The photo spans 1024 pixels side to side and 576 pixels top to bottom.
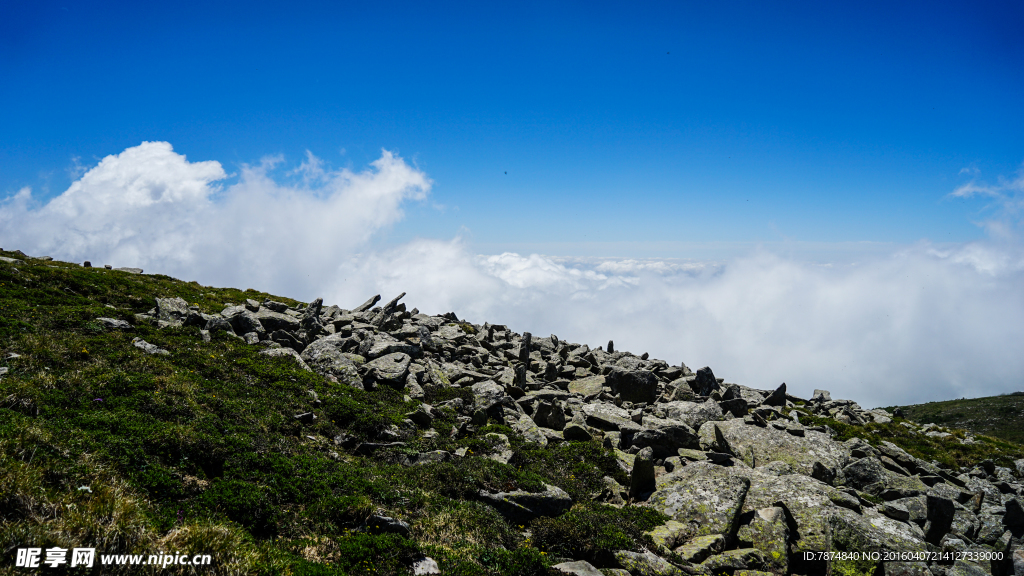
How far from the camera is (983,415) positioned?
422 ft

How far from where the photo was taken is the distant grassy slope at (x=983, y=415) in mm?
113312

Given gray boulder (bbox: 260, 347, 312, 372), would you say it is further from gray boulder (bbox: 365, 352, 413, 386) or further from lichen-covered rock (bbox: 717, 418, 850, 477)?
lichen-covered rock (bbox: 717, 418, 850, 477)

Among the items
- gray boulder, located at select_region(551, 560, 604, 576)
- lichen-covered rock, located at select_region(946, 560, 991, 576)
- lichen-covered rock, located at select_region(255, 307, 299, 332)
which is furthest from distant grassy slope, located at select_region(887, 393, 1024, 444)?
lichen-covered rock, located at select_region(255, 307, 299, 332)

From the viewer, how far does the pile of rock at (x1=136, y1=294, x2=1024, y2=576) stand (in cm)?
1362

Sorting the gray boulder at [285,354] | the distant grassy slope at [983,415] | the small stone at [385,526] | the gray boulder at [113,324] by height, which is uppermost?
the gray boulder at [113,324]

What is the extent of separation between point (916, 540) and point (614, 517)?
9.76 meters

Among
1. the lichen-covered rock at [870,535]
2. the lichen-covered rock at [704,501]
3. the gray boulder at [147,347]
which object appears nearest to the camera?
the lichen-covered rock at [870,535]

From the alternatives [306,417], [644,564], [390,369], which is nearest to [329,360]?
[390,369]

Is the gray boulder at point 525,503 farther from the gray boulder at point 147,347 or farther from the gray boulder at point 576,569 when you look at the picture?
the gray boulder at point 147,347

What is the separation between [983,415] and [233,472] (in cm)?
19437

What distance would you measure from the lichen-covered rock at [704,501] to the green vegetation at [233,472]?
4.78 ft

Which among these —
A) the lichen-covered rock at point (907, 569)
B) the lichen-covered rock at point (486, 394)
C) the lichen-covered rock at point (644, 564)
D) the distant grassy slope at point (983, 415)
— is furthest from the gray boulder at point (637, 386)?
the distant grassy slope at point (983, 415)

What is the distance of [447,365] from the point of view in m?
33.7

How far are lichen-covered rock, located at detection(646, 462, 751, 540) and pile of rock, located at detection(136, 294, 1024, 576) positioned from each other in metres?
0.06
